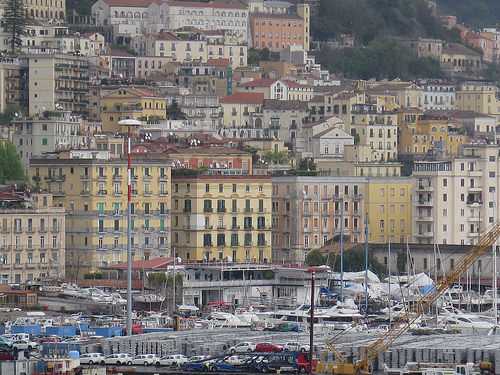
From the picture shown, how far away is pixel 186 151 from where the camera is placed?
12438 centimetres

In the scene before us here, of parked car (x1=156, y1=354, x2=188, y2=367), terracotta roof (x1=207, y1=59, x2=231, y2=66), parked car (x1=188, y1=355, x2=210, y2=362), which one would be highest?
terracotta roof (x1=207, y1=59, x2=231, y2=66)

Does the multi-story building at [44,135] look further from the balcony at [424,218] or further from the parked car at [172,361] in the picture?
the parked car at [172,361]

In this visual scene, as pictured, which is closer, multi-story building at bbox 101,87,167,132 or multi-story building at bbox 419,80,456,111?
multi-story building at bbox 101,87,167,132

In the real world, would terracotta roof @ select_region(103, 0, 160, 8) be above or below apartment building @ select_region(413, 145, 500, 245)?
above

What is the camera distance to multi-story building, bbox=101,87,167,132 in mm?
140500

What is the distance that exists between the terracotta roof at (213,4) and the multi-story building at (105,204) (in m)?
59.1

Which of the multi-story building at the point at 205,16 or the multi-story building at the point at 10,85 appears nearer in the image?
the multi-story building at the point at 10,85

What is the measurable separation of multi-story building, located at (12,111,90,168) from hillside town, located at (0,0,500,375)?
0.13 meters

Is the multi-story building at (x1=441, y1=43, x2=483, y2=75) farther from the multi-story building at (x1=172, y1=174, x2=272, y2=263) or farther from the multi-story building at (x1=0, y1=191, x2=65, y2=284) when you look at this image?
the multi-story building at (x1=0, y1=191, x2=65, y2=284)

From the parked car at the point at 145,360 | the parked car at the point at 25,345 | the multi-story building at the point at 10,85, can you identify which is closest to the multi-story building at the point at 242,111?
the multi-story building at the point at 10,85

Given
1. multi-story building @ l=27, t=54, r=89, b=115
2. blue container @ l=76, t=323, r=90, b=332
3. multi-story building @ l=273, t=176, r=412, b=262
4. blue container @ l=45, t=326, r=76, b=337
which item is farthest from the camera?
multi-story building @ l=27, t=54, r=89, b=115

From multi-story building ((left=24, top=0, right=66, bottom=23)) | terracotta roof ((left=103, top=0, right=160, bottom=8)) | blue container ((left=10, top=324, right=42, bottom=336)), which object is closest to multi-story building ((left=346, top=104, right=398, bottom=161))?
multi-story building ((left=24, top=0, right=66, bottom=23))

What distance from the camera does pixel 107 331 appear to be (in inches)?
3551

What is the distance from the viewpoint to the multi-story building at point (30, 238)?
356ft
